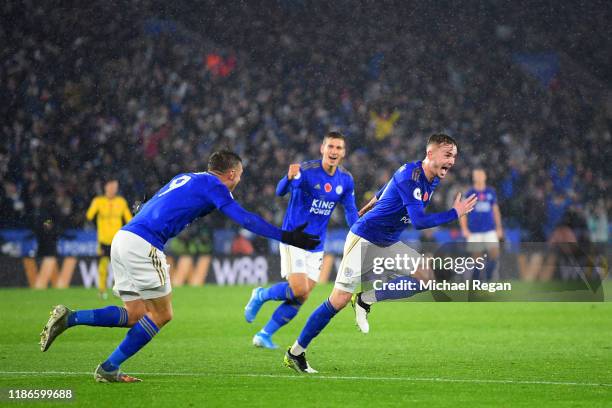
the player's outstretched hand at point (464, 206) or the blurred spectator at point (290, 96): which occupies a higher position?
the blurred spectator at point (290, 96)

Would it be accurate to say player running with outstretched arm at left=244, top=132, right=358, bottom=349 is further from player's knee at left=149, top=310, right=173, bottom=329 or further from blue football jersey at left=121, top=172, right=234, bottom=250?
blue football jersey at left=121, top=172, right=234, bottom=250

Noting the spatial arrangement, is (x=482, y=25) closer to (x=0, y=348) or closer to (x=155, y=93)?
(x=155, y=93)

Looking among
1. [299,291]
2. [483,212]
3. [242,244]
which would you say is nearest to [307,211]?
[299,291]

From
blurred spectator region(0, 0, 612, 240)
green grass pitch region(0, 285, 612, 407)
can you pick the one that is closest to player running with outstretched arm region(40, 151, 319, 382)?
green grass pitch region(0, 285, 612, 407)

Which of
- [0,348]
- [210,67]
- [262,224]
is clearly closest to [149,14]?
[210,67]

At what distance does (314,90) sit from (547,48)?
667 cm

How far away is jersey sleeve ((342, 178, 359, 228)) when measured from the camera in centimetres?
964

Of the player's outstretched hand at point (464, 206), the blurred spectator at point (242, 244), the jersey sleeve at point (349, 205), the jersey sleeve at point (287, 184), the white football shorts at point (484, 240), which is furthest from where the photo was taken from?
the blurred spectator at point (242, 244)

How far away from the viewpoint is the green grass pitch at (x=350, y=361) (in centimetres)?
645

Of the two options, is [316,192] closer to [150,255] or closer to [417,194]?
[417,194]

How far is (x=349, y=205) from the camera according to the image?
9844 millimetres

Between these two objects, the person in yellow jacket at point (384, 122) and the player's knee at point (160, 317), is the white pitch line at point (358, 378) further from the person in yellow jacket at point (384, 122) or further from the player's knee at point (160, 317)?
the person in yellow jacket at point (384, 122)

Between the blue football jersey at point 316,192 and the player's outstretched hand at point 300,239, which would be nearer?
the player's outstretched hand at point 300,239

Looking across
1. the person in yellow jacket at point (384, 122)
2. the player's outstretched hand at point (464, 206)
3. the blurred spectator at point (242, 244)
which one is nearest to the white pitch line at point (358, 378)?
the player's outstretched hand at point (464, 206)
